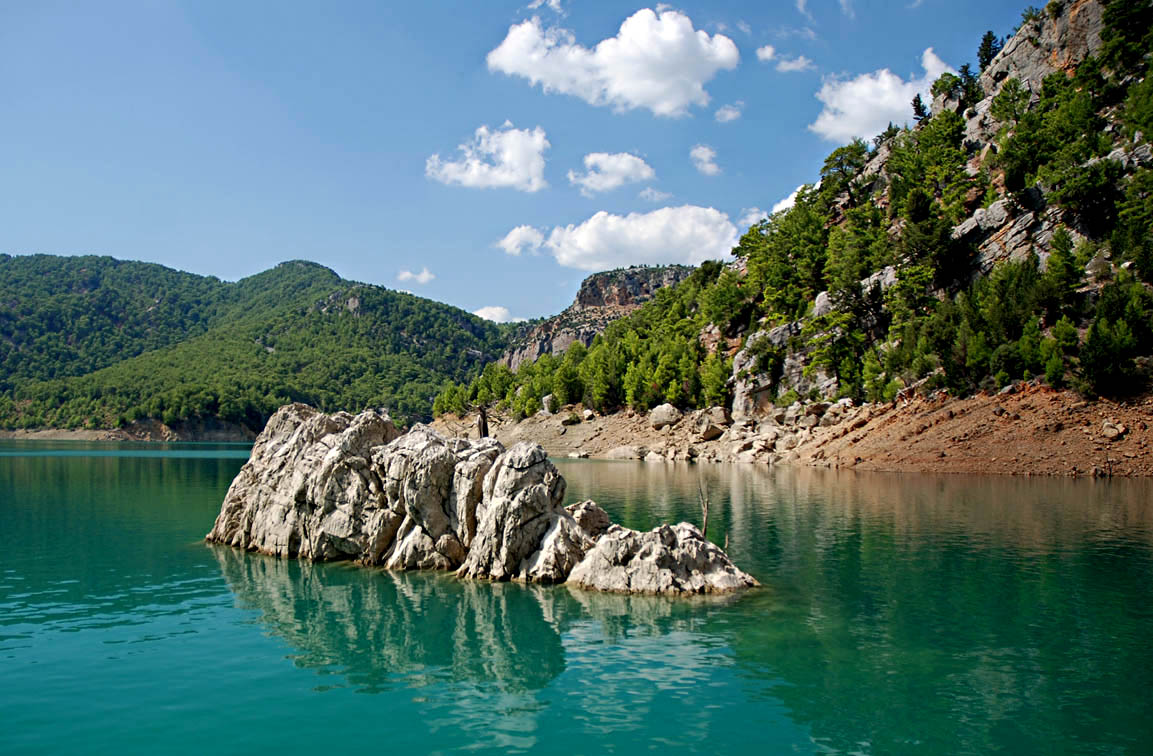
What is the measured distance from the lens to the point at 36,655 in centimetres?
2259

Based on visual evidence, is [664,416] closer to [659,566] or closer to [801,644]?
[659,566]

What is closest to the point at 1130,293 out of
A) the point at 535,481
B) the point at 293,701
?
the point at 535,481

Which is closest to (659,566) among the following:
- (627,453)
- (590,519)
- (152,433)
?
(590,519)

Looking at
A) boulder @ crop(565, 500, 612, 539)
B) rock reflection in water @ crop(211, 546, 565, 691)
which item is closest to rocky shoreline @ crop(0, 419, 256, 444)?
rock reflection in water @ crop(211, 546, 565, 691)

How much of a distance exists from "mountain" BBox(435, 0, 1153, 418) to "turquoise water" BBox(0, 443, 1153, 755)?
40.7 meters

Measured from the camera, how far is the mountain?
75562 millimetres

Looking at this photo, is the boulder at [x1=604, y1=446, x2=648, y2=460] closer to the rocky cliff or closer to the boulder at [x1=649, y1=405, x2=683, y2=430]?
the boulder at [x1=649, y1=405, x2=683, y2=430]

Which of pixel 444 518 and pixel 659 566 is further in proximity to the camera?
pixel 444 518

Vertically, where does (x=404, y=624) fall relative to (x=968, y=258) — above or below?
below

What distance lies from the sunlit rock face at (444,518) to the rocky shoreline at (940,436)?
52.0 m

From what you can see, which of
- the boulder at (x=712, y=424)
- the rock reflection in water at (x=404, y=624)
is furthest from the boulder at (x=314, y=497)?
the boulder at (x=712, y=424)

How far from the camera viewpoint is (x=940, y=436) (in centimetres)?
7631

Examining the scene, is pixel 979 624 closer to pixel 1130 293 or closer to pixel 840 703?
pixel 840 703

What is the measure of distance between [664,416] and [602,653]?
101804mm
